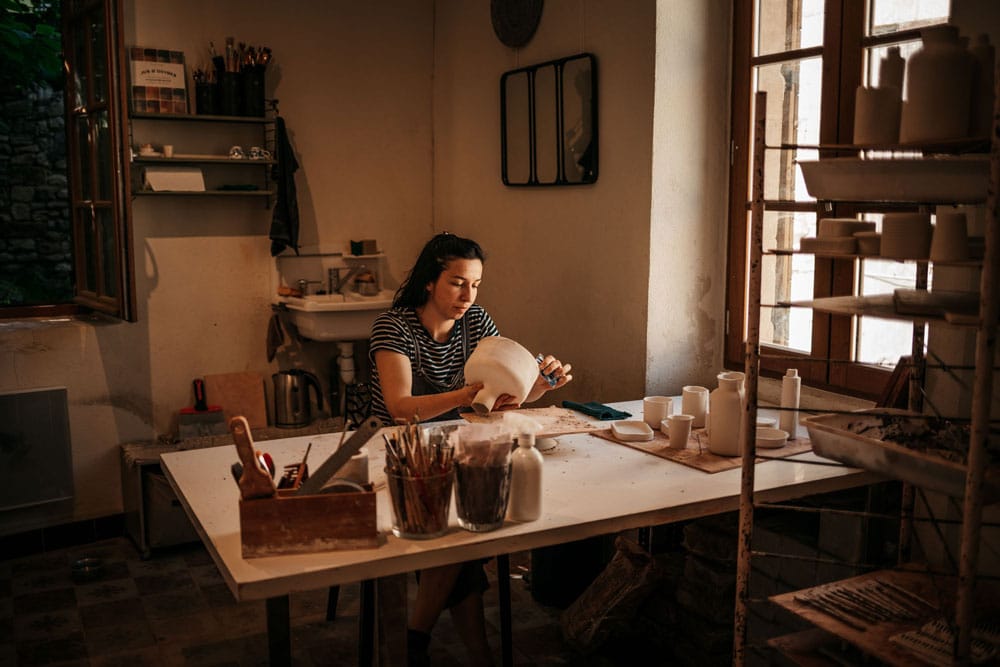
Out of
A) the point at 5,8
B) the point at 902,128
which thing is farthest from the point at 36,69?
the point at 902,128

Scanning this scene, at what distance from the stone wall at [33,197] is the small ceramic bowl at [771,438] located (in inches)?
142

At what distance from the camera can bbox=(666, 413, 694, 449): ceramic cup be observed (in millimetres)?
2494

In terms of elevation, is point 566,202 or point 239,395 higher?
point 566,202

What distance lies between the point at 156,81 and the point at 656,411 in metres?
2.77

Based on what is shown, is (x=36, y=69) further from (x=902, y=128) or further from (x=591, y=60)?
(x=902, y=128)

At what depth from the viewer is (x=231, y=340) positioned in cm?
450

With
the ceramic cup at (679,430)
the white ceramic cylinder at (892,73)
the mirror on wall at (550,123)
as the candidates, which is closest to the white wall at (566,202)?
the mirror on wall at (550,123)

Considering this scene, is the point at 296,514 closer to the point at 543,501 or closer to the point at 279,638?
the point at 279,638

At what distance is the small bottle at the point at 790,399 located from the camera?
8.36ft

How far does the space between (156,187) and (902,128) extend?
10.7 feet

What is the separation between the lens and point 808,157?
3.13 m

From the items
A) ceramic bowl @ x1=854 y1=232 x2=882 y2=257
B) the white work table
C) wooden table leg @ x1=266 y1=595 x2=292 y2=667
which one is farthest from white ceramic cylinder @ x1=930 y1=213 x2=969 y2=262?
wooden table leg @ x1=266 y1=595 x2=292 y2=667

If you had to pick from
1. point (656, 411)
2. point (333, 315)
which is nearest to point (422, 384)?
point (656, 411)

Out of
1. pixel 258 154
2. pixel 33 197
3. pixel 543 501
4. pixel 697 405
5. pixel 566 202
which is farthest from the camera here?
pixel 33 197
